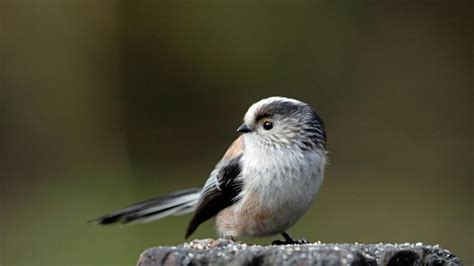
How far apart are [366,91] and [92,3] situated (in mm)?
1969

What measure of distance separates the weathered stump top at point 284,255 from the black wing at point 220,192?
1.00m

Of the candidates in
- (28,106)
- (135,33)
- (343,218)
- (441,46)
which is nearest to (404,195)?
(343,218)

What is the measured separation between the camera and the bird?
3785 mm

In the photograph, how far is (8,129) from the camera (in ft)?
24.9

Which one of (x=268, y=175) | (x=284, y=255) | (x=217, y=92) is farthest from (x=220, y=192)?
(x=217, y=92)

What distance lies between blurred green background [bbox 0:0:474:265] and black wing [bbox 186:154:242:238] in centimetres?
304

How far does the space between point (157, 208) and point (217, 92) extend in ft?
9.31

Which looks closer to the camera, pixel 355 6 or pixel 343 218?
pixel 343 218

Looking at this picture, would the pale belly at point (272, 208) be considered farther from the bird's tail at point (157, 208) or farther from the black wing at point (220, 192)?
the bird's tail at point (157, 208)

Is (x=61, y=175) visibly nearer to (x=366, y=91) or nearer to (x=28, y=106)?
(x=28, y=106)

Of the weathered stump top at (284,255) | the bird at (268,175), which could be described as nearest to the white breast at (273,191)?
the bird at (268,175)

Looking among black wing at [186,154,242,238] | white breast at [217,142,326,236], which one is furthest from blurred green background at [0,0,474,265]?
white breast at [217,142,326,236]

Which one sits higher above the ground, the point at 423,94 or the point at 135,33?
the point at 135,33

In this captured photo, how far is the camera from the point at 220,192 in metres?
3.97
